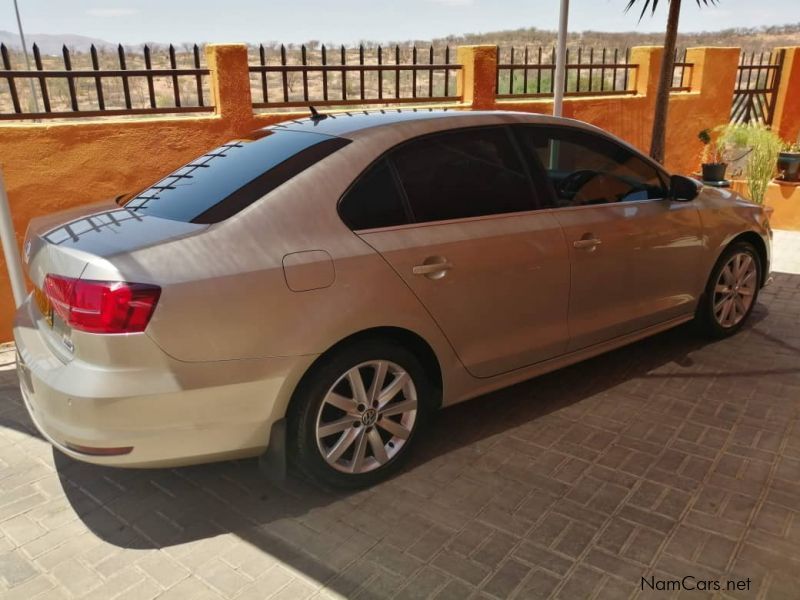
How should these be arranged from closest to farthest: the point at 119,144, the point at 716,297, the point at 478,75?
1. the point at 716,297
2. the point at 119,144
3. the point at 478,75

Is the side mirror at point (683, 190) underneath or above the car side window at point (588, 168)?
underneath

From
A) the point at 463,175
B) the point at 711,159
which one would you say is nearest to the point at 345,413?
the point at 463,175

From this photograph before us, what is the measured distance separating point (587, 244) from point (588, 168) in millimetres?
586

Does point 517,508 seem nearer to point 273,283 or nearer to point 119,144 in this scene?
point 273,283

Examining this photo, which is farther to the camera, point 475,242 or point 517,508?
point 475,242

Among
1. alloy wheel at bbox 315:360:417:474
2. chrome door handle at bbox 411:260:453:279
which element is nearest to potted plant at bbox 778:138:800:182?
chrome door handle at bbox 411:260:453:279

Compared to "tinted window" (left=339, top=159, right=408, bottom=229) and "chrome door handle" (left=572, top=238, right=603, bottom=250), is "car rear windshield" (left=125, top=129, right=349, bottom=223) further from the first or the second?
"chrome door handle" (left=572, top=238, right=603, bottom=250)

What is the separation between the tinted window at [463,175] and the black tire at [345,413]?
27.7 inches

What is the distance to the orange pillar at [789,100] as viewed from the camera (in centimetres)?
1384

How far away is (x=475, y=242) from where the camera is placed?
3424 millimetres

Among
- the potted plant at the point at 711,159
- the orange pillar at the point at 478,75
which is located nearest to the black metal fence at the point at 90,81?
the orange pillar at the point at 478,75

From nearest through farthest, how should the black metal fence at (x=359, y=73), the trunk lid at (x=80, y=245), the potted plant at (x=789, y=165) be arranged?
the trunk lid at (x=80, y=245), the black metal fence at (x=359, y=73), the potted plant at (x=789, y=165)

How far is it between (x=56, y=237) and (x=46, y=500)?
129 centimetres

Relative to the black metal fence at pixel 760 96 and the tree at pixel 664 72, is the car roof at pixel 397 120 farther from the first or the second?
the black metal fence at pixel 760 96
